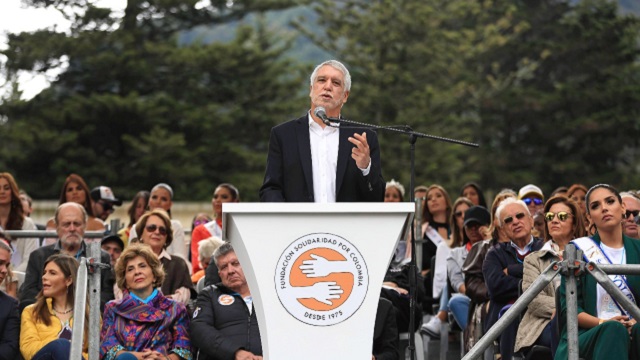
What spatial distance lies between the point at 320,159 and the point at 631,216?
3.18 m

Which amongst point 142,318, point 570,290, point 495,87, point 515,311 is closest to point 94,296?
point 142,318

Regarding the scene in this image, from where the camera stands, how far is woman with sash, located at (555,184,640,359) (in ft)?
20.3

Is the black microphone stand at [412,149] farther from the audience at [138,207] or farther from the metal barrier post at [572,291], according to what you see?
the audience at [138,207]

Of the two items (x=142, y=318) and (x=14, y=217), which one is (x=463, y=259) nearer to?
(x=142, y=318)

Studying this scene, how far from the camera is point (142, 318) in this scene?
7.29 meters

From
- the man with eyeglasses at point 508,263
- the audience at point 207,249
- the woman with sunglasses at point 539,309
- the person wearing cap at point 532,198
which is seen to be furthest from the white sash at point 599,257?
the person wearing cap at point 532,198

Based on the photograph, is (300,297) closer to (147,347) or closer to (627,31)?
(147,347)

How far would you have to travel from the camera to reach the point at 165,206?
11.1 m

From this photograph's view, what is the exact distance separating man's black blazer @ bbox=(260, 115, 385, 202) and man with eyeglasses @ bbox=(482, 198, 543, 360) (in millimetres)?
1789

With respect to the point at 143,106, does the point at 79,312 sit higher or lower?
lower

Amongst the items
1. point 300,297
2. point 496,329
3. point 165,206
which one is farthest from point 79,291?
point 165,206

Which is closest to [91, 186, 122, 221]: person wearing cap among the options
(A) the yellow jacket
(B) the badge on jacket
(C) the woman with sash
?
(A) the yellow jacket

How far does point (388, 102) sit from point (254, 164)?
4.99 metres

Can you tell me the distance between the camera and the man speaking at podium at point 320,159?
5926mm
